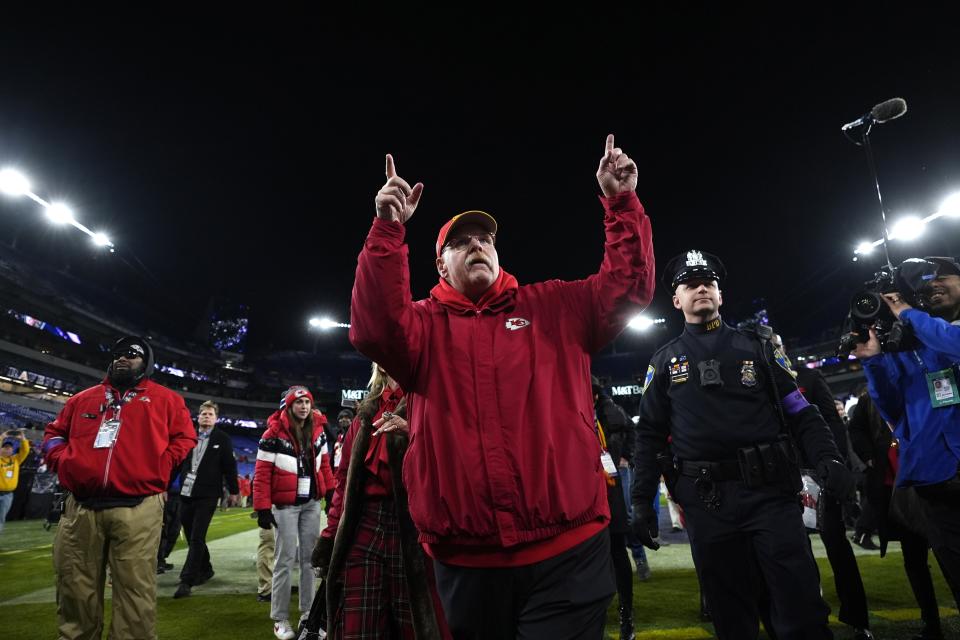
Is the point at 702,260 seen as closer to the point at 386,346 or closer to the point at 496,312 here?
the point at 496,312

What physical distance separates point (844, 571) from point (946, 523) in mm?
1107

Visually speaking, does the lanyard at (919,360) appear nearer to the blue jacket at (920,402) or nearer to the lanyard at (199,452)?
the blue jacket at (920,402)

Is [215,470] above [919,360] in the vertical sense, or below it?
below

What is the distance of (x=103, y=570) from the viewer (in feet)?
12.6

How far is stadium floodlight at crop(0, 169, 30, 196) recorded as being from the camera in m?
26.2

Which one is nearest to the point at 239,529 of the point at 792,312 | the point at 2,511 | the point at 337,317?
the point at 2,511

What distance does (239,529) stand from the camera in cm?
1430

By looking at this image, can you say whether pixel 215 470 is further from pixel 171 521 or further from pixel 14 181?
pixel 14 181

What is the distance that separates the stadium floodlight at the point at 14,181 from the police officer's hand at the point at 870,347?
120ft

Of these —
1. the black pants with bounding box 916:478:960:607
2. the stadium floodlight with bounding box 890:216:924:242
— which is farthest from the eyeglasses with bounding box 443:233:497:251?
the stadium floodlight with bounding box 890:216:924:242

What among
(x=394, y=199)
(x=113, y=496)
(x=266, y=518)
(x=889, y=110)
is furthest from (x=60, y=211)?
(x=889, y=110)

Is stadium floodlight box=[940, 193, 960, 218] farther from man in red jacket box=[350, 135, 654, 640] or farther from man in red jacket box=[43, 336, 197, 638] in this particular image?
man in red jacket box=[43, 336, 197, 638]

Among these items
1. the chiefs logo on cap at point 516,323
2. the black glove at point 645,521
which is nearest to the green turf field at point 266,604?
the black glove at point 645,521

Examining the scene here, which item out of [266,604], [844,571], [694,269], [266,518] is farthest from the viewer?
[266,604]
